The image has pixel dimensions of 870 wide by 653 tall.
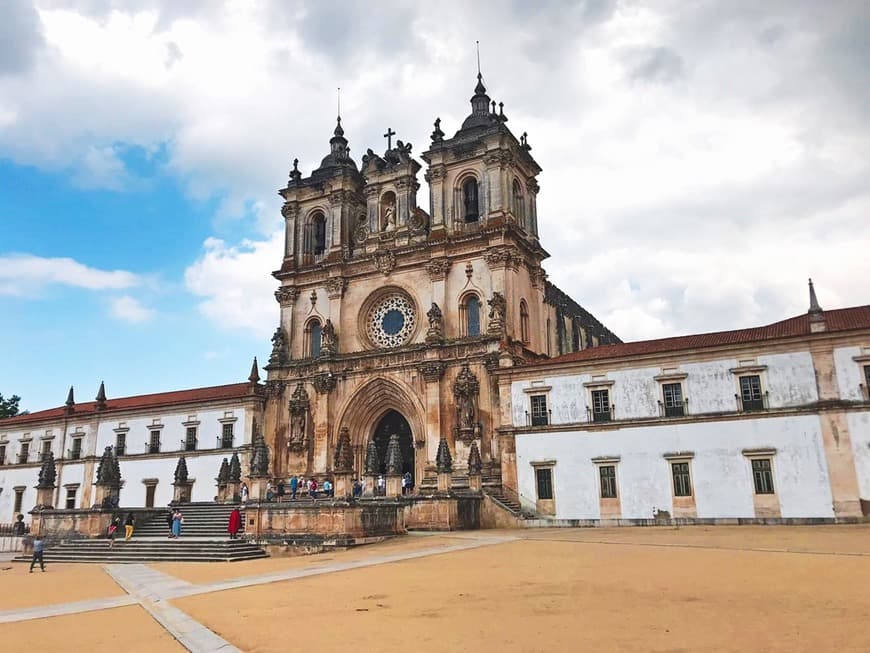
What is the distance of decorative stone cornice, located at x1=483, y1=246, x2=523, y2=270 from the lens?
3903 cm

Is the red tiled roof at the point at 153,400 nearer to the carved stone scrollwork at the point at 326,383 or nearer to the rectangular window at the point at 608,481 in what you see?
the carved stone scrollwork at the point at 326,383

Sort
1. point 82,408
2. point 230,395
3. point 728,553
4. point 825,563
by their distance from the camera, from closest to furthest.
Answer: point 825,563 < point 728,553 < point 230,395 < point 82,408

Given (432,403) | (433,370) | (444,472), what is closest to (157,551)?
(444,472)

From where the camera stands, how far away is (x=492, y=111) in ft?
149

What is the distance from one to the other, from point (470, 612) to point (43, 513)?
27.4 meters

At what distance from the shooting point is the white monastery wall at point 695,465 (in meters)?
28.5

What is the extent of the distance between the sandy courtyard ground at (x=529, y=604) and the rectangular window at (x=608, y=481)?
12.5 m

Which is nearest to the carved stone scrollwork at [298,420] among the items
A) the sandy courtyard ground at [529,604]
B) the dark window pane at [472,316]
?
the dark window pane at [472,316]

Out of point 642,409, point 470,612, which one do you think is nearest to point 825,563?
point 470,612

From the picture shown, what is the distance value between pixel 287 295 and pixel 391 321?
7.41 m

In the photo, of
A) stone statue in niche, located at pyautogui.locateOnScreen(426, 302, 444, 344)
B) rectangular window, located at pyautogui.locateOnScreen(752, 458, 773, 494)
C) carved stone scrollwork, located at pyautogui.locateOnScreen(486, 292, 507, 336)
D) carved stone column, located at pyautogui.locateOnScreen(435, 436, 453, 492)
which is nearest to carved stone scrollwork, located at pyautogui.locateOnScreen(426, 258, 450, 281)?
stone statue in niche, located at pyautogui.locateOnScreen(426, 302, 444, 344)

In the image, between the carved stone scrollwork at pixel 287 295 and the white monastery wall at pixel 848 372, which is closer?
the white monastery wall at pixel 848 372

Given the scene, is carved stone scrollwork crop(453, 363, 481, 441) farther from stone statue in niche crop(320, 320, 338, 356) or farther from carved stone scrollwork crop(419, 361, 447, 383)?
stone statue in niche crop(320, 320, 338, 356)

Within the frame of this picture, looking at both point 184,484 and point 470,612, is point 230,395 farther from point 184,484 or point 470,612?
point 470,612
